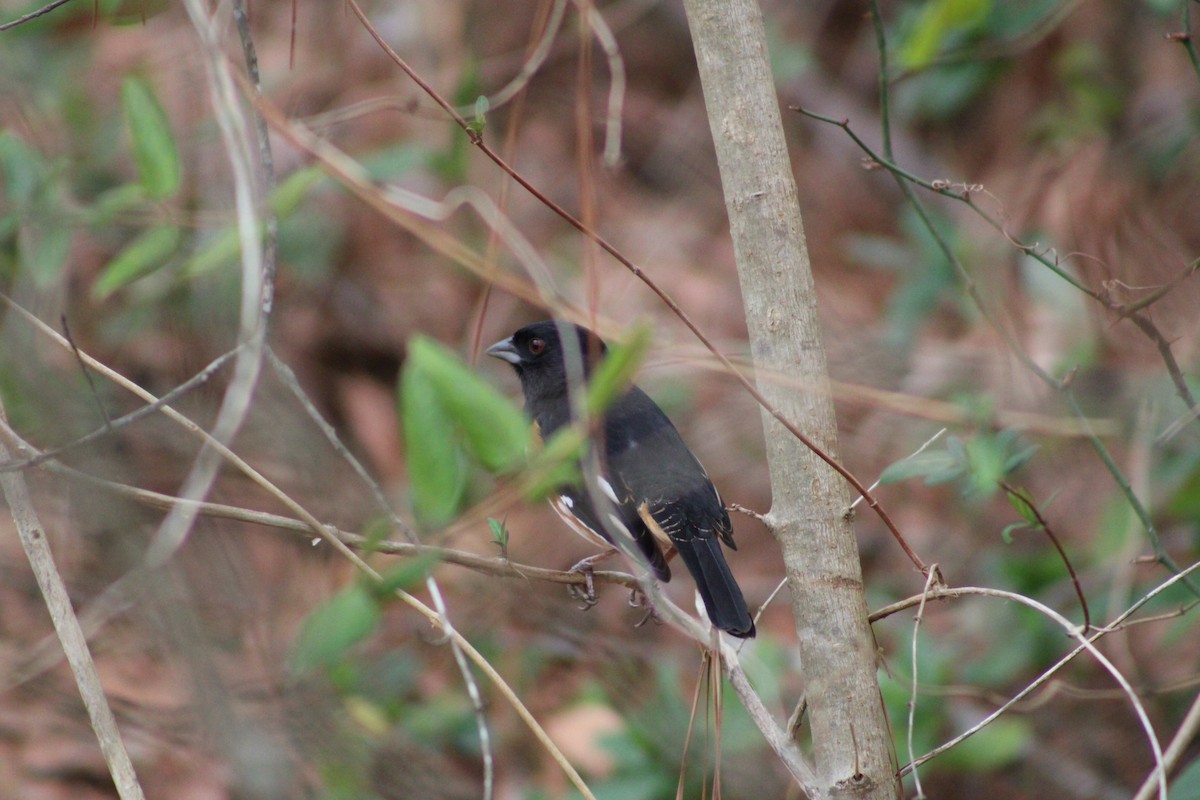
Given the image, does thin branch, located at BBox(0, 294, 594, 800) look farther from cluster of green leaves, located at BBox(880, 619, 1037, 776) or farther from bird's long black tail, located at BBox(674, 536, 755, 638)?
cluster of green leaves, located at BBox(880, 619, 1037, 776)

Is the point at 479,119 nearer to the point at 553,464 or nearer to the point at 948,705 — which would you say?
the point at 553,464

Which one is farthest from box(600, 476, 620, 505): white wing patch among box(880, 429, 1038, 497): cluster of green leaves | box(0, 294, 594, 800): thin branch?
box(0, 294, 594, 800): thin branch

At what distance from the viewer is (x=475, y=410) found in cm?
105

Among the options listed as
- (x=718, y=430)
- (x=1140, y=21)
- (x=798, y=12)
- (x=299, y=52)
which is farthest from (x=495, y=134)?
(x=1140, y=21)

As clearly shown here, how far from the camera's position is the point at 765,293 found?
183 cm

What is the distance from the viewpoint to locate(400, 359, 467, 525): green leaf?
999 millimetres

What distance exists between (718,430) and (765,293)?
279 centimetres

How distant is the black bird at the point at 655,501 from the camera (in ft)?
8.87

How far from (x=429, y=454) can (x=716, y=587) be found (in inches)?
66.6

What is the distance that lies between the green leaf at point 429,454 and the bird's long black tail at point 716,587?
1.44m

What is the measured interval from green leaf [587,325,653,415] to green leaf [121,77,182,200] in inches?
51.5

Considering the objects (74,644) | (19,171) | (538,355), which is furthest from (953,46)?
(74,644)

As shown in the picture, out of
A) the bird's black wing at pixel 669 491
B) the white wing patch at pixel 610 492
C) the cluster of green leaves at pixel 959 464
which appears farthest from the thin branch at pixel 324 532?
the white wing patch at pixel 610 492

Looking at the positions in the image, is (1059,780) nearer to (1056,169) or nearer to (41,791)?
(1056,169)
